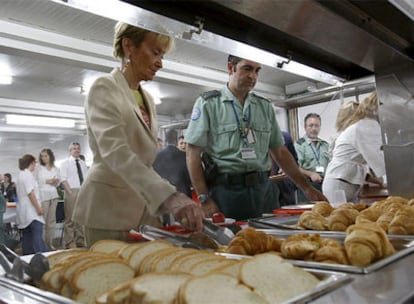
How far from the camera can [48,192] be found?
679cm

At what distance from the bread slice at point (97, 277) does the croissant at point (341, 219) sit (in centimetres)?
71

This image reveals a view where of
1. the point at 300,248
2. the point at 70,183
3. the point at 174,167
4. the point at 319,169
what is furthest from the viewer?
the point at 70,183

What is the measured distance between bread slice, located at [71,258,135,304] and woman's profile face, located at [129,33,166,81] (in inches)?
38.5

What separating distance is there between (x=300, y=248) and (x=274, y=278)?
0.70 feet

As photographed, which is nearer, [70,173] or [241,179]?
[241,179]

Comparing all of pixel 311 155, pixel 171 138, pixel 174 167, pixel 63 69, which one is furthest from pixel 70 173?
pixel 311 155

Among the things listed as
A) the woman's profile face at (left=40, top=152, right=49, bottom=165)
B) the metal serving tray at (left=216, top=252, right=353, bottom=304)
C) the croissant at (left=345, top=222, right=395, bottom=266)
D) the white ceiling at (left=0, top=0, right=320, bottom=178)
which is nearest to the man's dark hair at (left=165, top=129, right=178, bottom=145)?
the white ceiling at (left=0, top=0, right=320, bottom=178)

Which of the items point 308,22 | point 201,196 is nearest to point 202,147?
point 201,196

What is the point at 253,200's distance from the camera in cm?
219

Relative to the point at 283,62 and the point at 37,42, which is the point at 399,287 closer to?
the point at 283,62

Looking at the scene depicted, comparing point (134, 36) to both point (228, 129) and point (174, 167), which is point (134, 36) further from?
point (174, 167)

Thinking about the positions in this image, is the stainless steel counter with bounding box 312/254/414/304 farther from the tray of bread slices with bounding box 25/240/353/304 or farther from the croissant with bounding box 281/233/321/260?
the croissant with bounding box 281/233/321/260

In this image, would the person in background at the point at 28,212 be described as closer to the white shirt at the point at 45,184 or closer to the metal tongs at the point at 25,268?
the white shirt at the point at 45,184

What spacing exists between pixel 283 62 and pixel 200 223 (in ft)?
2.98
